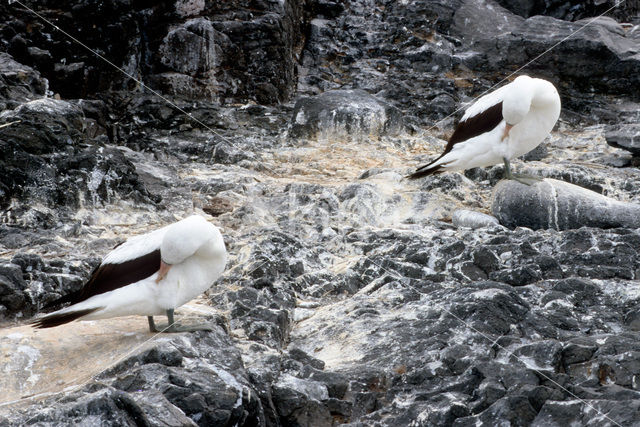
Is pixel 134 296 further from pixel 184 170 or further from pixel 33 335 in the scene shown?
pixel 184 170

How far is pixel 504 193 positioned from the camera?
7.28m

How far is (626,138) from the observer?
Result: 348 inches

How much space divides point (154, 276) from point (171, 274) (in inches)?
3.7

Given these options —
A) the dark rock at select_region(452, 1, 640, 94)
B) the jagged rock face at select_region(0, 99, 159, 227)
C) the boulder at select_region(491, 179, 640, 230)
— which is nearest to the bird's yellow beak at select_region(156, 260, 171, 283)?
the jagged rock face at select_region(0, 99, 159, 227)

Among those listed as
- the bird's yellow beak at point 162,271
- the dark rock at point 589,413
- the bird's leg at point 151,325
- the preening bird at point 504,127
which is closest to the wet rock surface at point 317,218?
the dark rock at point 589,413

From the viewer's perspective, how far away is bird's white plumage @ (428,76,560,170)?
284 inches

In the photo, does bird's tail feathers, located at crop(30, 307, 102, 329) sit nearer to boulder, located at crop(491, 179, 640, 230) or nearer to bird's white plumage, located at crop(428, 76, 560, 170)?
boulder, located at crop(491, 179, 640, 230)

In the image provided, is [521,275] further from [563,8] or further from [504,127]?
[563,8]

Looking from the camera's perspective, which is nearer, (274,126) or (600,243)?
(600,243)

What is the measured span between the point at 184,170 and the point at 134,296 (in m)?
4.37

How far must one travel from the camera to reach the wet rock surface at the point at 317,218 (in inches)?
160

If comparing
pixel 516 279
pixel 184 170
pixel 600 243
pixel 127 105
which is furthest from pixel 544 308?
pixel 127 105

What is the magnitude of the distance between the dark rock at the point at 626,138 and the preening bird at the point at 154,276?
5.81m

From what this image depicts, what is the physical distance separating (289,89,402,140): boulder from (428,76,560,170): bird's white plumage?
2.10 m
